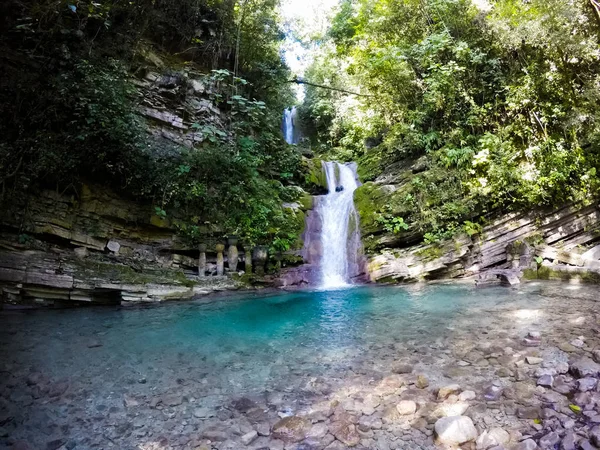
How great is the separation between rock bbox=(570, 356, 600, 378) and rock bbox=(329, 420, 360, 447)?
198 centimetres

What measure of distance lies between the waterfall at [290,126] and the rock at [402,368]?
17586 millimetres

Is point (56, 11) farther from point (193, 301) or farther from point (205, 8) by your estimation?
point (193, 301)

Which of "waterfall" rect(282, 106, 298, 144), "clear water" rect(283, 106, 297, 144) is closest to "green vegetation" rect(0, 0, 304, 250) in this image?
"clear water" rect(283, 106, 297, 144)

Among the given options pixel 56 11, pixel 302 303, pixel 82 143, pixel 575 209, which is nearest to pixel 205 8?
pixel 56 11

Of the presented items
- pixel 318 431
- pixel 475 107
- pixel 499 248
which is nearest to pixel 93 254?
pixel 318 431

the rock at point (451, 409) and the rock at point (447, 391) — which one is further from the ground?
the rock at point (447, 391)

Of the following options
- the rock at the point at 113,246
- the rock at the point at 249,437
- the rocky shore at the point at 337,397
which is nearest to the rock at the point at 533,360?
the rocky shore at the point at 337,397

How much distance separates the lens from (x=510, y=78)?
33.9 feet

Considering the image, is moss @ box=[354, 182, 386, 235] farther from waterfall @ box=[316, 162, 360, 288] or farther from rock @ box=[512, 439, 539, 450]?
rock @ box=[512, 439, 539, 450]

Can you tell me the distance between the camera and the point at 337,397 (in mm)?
2914

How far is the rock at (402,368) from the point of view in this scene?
332 centimetres

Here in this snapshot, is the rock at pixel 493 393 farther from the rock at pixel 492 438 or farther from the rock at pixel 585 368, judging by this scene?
the rock at pixel 585 368

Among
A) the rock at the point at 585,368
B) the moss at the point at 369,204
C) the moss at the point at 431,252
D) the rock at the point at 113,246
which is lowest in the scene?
the rock at the point at 585,368

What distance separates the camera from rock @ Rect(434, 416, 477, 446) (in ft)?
7.07
